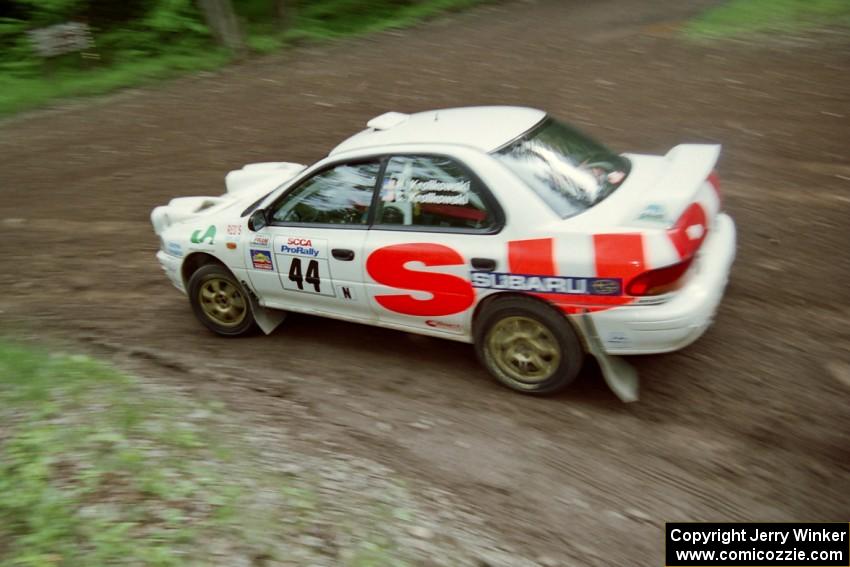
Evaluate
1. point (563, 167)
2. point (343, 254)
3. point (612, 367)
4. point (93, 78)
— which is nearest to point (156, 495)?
point (343, 254)

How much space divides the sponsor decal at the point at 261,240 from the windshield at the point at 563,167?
1801 mm

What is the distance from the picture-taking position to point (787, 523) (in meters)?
3.60

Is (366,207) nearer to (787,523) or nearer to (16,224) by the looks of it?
(787,523)

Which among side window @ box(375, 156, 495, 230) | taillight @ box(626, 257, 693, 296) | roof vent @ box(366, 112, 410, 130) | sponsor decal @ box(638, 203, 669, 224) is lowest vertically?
taillight @ box(626, 257, 693, 296)

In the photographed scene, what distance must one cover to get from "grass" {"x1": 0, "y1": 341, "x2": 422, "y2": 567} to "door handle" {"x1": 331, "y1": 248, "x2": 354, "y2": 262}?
50.3 inches

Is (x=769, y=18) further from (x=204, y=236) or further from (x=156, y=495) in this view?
(x=156, y=495)

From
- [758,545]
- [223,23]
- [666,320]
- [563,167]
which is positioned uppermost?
[223,23]

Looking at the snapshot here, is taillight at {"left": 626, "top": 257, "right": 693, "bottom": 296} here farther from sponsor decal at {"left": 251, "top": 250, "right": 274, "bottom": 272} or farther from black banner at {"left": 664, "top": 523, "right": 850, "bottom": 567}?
sponsor decal at {"left": 251, "top": 250, "right": 274, "bottom": 272}

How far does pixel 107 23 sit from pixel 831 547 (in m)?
17.3

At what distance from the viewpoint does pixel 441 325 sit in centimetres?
482

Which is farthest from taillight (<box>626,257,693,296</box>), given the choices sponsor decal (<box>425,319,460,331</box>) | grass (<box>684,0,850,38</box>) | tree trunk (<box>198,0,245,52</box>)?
tree trunk (<box>198,0,245,52</box>)

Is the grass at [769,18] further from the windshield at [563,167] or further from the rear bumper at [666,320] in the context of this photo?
the rear bumper at [666,320]

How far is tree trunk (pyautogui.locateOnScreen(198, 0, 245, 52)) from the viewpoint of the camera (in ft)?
48.4

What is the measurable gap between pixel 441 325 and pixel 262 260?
146 cm
